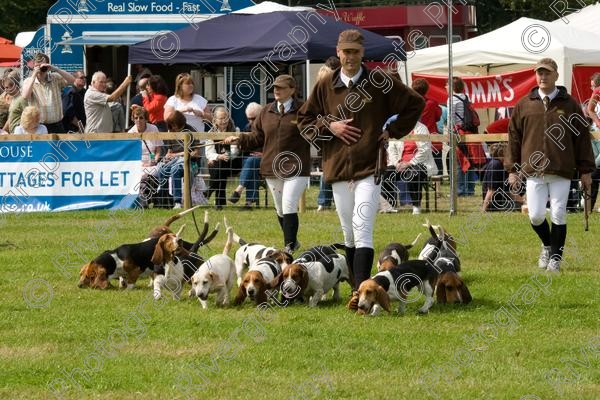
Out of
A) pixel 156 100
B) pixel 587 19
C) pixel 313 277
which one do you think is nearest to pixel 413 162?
pixel 156 100

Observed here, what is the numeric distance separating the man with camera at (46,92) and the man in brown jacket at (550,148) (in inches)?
370

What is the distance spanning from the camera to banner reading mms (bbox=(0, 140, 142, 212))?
18188 millimetres

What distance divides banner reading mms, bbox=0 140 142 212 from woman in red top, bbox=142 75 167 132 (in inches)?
61.0

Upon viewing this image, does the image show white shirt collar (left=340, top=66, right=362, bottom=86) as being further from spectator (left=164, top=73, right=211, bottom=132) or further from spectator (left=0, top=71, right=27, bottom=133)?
spectator (left=0, top=71, right=27, bottom=133)

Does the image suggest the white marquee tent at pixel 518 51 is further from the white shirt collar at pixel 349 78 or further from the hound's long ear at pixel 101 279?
the white shirt collar at pixel 349 78

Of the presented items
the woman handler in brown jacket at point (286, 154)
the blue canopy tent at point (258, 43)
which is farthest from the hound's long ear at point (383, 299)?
the blue canopy tent at point (258, 43)

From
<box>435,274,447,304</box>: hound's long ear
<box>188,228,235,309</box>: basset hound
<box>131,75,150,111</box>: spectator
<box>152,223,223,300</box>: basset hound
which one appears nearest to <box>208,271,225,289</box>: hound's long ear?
<box>188,228,235,309</box>: basset hound

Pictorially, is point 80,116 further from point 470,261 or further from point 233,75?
point 470,261

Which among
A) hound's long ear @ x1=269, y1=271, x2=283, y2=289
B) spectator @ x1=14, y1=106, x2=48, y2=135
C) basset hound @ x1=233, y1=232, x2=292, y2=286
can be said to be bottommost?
hound's long ear @ x1=269, y1=271, x2=283, y2=289

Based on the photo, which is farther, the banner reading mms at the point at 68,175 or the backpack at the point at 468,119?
the backpack at the point at 468,119

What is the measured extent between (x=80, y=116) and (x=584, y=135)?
1196cm

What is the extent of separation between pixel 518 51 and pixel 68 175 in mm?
8593

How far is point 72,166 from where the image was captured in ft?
59.9

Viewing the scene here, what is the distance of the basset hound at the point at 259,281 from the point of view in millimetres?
10117
